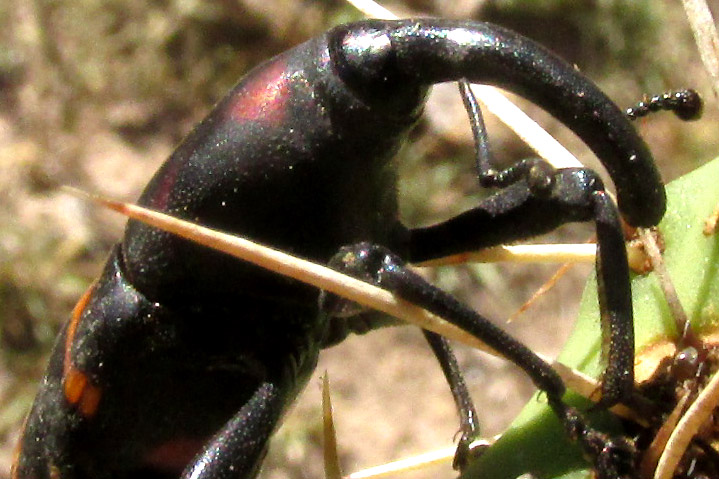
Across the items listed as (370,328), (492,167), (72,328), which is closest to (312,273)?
(492,167)

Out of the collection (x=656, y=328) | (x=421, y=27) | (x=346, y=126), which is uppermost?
(x=421, y=27)

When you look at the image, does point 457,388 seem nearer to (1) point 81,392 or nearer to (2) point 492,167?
(2) point 492,167

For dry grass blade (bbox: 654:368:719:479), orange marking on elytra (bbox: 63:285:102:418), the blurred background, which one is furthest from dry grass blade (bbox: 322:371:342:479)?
the blurred background

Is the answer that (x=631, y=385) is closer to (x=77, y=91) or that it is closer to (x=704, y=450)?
(x=704, y=450)

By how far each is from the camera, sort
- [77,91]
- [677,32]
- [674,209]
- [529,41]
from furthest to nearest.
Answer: [677,32], [77,91], [529,41], [674,209]

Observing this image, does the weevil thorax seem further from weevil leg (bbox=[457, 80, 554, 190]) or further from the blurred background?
the blurred background

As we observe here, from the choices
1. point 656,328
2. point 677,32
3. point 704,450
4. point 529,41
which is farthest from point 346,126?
point 677,32
